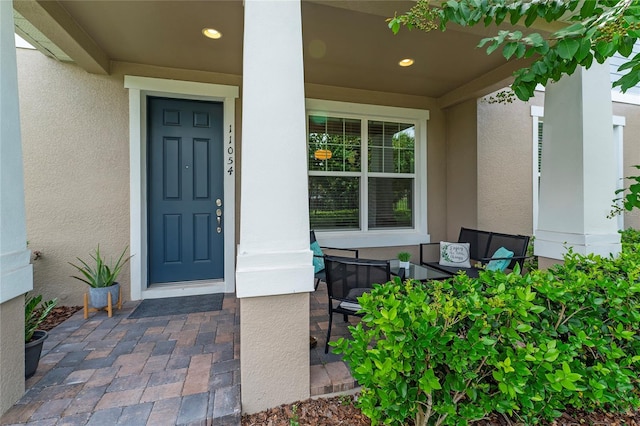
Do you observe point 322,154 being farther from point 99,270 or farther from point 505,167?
point 99,270

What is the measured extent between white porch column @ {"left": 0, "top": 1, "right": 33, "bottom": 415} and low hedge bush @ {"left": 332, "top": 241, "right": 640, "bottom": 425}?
1821 mm

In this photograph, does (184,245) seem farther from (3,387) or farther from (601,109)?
(601,109)

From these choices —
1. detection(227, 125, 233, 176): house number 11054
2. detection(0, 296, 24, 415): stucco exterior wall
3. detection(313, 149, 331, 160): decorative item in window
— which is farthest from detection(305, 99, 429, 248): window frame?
detection(0, 296, 24, 415): stucco exterior wall

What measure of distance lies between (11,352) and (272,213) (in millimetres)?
1644

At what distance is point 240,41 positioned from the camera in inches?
109

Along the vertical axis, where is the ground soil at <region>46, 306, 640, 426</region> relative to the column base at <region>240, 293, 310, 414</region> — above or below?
below

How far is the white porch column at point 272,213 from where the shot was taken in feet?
Result: 5.19

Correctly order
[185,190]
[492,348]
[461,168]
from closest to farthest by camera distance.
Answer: [492,348] < [185,190] < [461,168]

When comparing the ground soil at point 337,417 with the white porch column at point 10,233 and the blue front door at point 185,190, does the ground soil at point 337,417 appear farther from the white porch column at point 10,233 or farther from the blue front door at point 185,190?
the blue front door at point 185,190

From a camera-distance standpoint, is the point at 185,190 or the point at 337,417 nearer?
the point at 337,417

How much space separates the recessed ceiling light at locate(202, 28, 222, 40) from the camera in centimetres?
259

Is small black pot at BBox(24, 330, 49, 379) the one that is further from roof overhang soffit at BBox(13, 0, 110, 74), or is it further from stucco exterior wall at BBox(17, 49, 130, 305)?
roof overhang soffit at BBox(13, 0, 110, 74)

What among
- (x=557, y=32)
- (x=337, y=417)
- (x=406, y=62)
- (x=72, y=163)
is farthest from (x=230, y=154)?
(x=557, y=32)

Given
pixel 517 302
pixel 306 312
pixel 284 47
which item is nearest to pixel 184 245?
pixel 306 312
